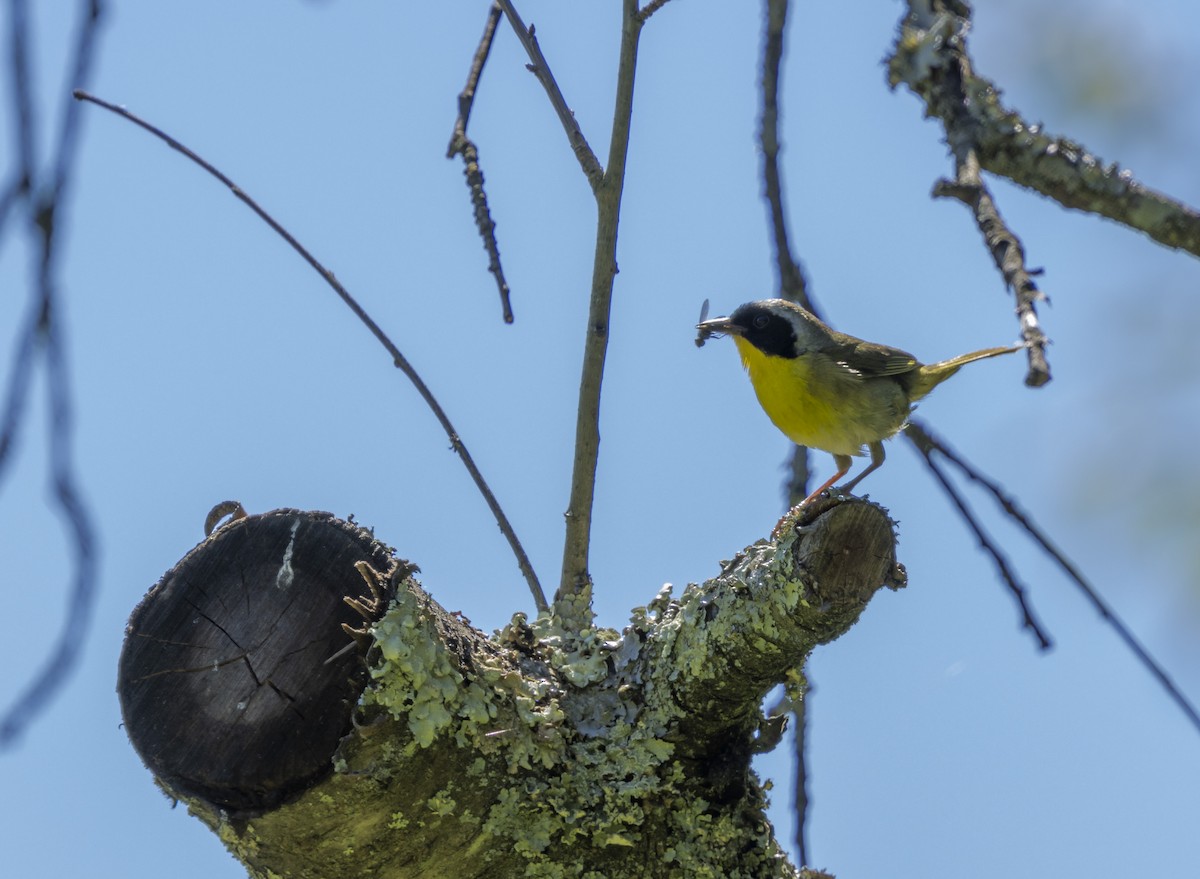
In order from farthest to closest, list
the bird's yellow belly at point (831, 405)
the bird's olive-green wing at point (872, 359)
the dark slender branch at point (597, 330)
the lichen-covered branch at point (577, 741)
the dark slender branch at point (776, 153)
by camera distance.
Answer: the bird's olive-green wing at point (872, 359), the bird's yellow belly at point (831, 405), the dark slender branch at point (776, 153), the dark slender branch at point (597, 330), the lichen-covered branch at point (577, 741)

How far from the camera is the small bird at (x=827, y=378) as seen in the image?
193 inches

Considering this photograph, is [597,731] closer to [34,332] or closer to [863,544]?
[863,544]

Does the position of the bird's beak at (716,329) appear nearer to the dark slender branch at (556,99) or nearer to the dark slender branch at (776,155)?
the dark slender branch at (776,155)

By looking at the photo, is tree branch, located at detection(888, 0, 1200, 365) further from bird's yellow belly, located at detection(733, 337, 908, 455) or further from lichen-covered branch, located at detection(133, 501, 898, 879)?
bird's yellow belly, located at detection(733, 337, 908, 455)

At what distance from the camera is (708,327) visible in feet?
17.9

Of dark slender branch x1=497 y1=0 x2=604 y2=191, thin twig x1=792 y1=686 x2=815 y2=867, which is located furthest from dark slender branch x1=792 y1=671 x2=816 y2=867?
dark slender branch x1=497 y1=0 x2=604 y2=191

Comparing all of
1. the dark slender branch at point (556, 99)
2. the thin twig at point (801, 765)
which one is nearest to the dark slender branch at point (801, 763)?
the thin twig at point (801, 765)

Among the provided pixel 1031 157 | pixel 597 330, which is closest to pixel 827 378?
pixel 597 330

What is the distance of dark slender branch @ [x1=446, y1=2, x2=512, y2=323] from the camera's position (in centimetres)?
→ 342

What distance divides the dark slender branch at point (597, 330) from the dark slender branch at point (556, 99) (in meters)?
0.04

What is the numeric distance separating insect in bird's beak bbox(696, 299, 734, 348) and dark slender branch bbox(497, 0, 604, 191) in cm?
201

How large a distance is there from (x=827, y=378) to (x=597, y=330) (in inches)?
63.7

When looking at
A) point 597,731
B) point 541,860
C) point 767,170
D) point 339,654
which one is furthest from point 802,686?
point 767,170

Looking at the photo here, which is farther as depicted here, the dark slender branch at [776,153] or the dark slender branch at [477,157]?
the dark slender branch at [776,153]
